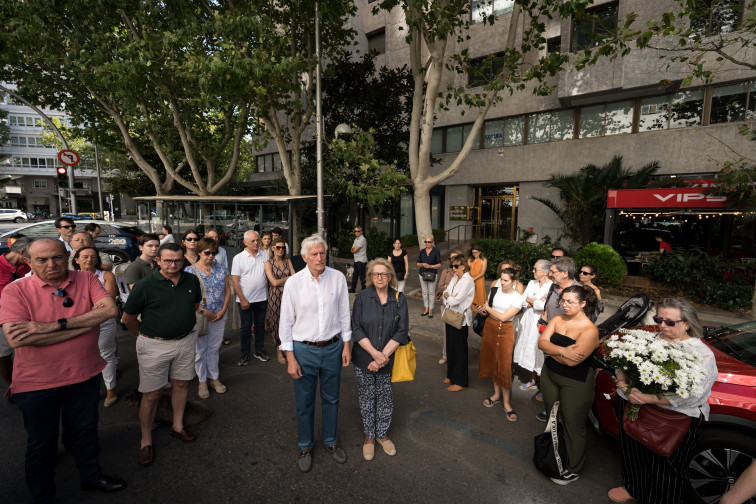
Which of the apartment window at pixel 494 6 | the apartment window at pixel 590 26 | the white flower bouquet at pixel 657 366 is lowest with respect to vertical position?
the white flower bouquet at pixel 657 366

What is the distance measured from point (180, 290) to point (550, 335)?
3.39 meters

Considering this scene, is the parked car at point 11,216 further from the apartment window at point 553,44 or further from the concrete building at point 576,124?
the apartment window at point 553,44

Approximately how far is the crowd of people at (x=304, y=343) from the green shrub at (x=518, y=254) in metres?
5.60

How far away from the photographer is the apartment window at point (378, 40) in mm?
20922

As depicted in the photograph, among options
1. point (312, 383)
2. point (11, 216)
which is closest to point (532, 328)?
point (312, 383)

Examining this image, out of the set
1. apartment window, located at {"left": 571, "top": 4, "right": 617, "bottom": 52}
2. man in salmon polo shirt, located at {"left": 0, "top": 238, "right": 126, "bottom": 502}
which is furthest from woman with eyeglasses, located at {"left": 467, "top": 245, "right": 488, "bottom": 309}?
apartment window, located at {"left": 571, "top": 4, "right": 617, "bottom": 52}

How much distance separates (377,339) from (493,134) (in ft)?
57.1

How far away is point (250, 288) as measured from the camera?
17.4 ft

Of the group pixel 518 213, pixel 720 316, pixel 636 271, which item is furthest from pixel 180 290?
pixel 518 213

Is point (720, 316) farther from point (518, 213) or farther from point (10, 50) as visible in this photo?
point (10, 50)

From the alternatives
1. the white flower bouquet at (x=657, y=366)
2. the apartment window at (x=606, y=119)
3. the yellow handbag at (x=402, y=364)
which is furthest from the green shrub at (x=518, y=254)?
the apartment window at (x=606, y=119)

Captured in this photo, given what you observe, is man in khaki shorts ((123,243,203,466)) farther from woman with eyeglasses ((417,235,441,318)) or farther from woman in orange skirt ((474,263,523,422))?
woman with eyeglasses ((417,235,441,318))

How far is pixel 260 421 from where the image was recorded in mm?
4023

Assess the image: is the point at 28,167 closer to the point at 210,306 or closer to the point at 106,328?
the point at 106,328
